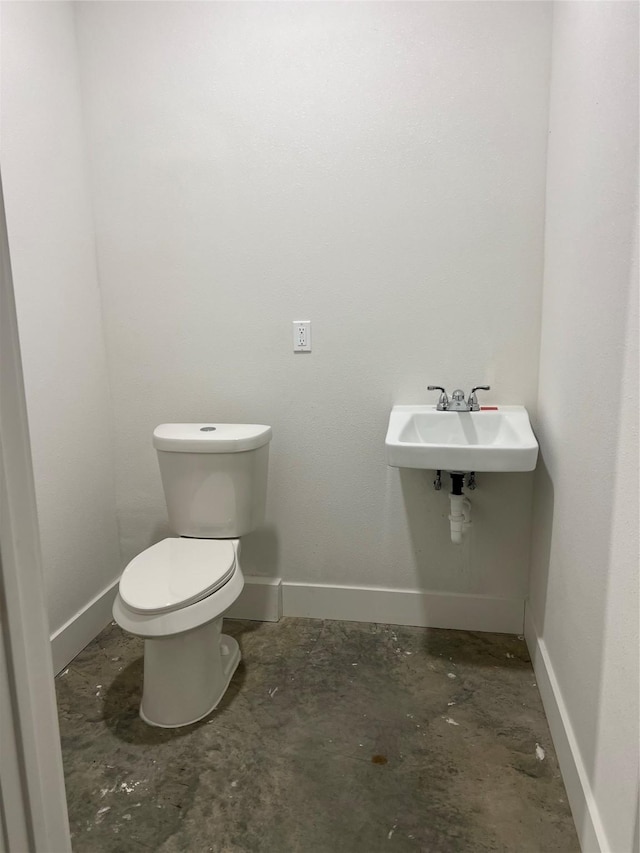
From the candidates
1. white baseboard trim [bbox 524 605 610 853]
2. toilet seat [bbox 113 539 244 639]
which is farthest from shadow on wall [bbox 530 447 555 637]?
toilet seat [bbox 113 539 244 639]

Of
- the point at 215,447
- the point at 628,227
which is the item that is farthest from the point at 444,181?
the point at 215,447

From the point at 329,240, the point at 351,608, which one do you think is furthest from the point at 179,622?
the point at 329,240

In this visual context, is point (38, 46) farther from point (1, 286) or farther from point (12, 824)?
point (12, 824)

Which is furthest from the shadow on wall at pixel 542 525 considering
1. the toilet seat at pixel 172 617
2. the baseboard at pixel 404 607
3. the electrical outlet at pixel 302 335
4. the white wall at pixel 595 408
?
the toilet seat at pixel 172 617

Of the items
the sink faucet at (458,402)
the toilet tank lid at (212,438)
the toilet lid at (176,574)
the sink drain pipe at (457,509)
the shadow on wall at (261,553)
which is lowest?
the shadow on wall at (261,553)

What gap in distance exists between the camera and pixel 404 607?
87.0 inches

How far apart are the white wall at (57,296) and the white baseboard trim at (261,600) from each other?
1.85 feet

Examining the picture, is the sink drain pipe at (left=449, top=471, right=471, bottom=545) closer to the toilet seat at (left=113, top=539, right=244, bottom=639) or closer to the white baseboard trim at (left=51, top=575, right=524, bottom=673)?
the white baseboard trim at (left=51, top=575, right=524, bottom=673)

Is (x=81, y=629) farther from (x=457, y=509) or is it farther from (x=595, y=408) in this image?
(x=595, y=408)

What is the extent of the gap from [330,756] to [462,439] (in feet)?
3.39

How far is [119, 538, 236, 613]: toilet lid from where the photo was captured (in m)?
1.60

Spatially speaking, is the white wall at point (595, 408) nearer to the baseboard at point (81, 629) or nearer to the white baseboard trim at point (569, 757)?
the white baseboard trim at point (569, 757)

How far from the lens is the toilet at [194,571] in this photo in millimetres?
1613

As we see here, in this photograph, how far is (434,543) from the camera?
2.16m
